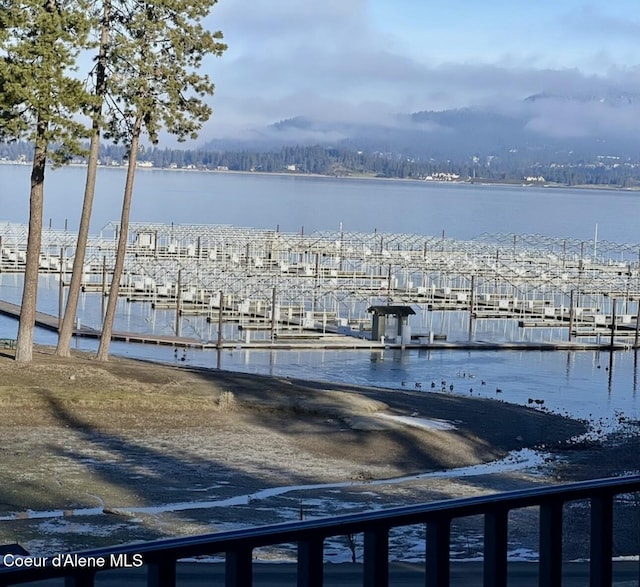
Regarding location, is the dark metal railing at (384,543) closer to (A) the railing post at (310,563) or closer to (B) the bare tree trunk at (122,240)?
(A) the railing post at (310,563)

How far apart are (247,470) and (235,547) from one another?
45.3ft

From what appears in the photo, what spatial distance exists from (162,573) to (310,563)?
0.42 m

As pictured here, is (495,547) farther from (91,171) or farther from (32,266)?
(91,171)

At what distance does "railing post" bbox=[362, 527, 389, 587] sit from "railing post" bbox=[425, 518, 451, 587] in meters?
0.14

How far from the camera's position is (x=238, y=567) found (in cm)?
278

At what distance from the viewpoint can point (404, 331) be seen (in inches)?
1891

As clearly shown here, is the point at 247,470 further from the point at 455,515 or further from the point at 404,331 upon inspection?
the point at 404,331

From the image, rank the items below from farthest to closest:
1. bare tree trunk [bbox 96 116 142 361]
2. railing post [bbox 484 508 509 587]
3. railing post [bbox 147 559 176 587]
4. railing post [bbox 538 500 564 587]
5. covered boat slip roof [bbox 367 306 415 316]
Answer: covered boat slip roof [bbox 367 306 415 316]
bare tree trunk [bbox 96 116 142 361]
railing post [bbox 538 500 564 587]
railing post [bbox 484 508 509 587]
railing post [bbox 147 559 176 587]

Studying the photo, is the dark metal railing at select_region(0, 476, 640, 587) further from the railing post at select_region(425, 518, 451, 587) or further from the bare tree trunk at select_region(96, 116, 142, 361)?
the bare tree trunk at select_region(96, 116, 142, 361)

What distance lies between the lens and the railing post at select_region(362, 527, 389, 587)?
2980 mm

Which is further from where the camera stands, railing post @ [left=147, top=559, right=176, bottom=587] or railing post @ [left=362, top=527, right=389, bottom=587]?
railing post @ [left=362, top=527, right=389, bottom=587]

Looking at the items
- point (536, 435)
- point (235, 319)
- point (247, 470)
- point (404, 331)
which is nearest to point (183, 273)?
point (235, 319)

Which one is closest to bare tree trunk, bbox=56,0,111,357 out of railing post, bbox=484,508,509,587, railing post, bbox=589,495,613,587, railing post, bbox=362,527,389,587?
railing post, bbox=589,495,613,587

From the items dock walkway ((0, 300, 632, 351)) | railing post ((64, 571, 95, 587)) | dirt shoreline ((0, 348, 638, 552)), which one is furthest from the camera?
dock walkway ((0, 300, 632, 351))
